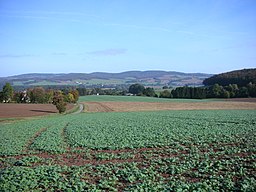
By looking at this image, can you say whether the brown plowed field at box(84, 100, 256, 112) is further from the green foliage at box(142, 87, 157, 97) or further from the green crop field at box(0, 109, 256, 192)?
the green foliage at box(142, 87, 157, 97)

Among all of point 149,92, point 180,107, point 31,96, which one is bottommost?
point 180,107

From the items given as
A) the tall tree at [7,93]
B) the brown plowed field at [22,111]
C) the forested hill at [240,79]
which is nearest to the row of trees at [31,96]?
the tall tree at [7,93]

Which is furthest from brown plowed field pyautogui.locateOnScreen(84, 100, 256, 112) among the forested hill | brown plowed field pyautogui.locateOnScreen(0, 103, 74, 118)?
the forested hill

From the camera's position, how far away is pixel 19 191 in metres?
12.8

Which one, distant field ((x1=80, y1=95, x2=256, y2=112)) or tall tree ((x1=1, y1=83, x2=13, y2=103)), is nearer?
distant field ((x1=80, y1=95, x2=256, y2=112))

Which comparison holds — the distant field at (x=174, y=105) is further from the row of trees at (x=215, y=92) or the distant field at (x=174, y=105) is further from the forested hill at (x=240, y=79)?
the forested hill at (x=240, y=79)

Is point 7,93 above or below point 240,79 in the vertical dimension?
below

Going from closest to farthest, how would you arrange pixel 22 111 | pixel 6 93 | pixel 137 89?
pixel 22 111 → pixel 6 93 → pixel 137 89

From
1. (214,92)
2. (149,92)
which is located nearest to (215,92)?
(214,92)

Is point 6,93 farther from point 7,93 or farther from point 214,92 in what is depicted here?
point 214,92

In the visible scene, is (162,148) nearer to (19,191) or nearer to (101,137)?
(101,137)

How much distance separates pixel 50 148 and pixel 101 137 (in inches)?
228

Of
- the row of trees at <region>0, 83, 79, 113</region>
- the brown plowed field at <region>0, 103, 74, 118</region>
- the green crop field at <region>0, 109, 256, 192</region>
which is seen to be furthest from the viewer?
the row of trees at <region>0, 83, 79, 113</region>

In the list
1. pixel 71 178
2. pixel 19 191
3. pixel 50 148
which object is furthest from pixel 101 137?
pixel 19 191
